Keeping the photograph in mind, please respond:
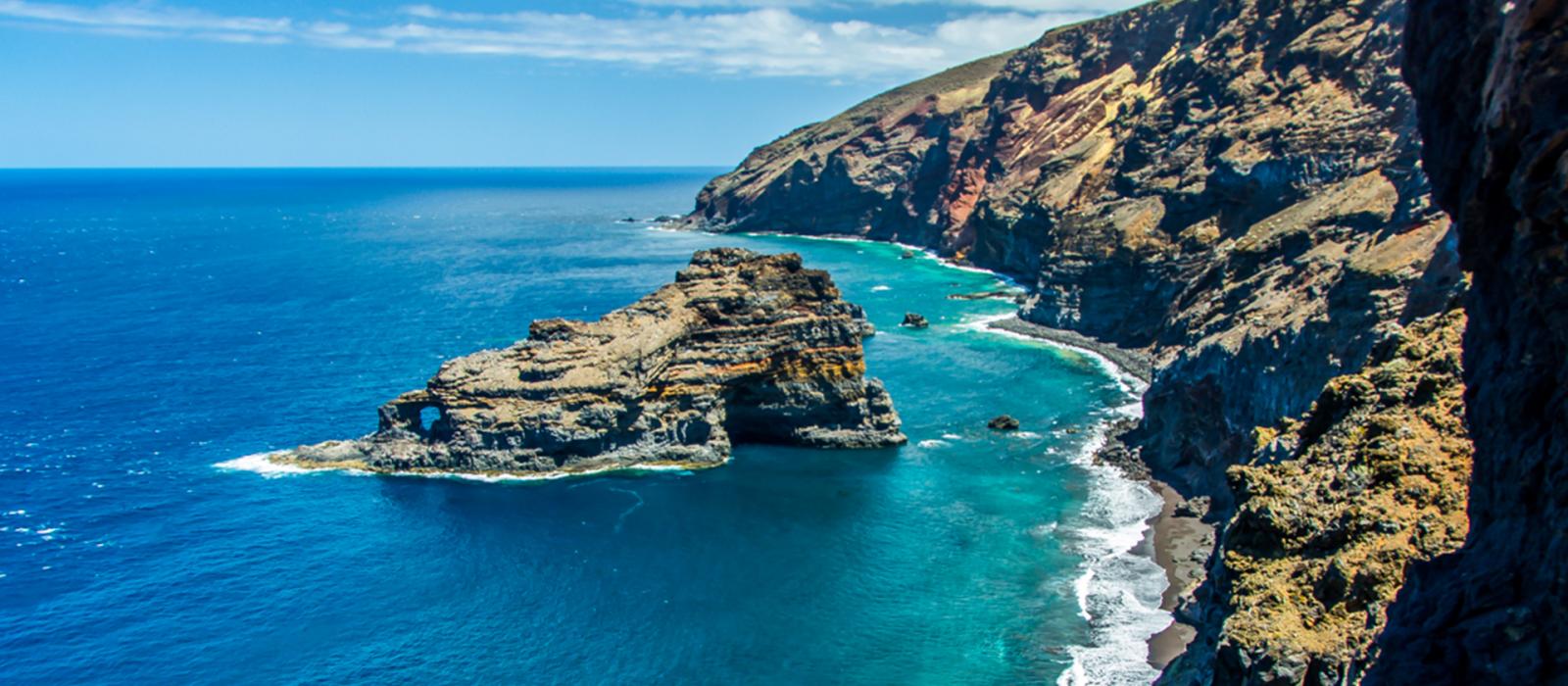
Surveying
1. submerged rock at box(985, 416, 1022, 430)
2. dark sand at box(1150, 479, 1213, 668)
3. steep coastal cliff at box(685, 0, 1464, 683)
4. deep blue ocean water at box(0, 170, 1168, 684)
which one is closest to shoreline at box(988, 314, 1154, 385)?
steep coastal cliff at box(685, 0, 1464, 683)

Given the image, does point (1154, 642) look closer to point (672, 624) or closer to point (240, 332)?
point (672, 624)

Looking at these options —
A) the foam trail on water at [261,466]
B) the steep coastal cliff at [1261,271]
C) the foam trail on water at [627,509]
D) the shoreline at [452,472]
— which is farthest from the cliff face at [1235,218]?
the foam trail on water at [261,466]

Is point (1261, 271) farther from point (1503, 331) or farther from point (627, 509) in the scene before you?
point (1503, 331)

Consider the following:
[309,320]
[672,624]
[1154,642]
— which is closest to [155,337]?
[309,320]

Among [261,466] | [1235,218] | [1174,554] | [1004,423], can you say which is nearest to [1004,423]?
[1004,423]

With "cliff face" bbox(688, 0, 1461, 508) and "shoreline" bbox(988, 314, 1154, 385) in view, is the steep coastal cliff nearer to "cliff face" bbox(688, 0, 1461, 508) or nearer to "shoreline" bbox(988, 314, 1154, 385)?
"cliff face" bbox(688, 0, 1461, 508)
